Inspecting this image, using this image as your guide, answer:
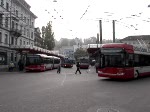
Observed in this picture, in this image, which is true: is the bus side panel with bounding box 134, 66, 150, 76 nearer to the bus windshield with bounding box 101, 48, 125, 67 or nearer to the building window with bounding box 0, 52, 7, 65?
the bus windshield with bounding box 101, 48, 125, 67

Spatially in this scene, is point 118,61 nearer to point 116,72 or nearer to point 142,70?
point 116,72

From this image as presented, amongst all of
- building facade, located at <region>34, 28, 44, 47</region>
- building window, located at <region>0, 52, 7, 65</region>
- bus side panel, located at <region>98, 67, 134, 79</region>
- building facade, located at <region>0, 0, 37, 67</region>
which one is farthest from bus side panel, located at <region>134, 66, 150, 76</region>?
building facade, located at <region>34, 28, 44, 47</region>

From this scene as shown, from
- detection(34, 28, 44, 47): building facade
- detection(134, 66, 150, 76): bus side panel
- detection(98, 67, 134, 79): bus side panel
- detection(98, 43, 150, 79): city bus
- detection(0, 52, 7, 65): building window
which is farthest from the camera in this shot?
detection(34, 28, 44, 47): building facade

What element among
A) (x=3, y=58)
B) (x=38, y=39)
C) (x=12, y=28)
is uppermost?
(x=38, y=39)

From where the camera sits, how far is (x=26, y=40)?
212 feet

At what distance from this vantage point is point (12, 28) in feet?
170

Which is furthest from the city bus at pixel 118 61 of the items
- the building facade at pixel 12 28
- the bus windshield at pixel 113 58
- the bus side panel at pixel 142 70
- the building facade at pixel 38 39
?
the building facade at pixel 38 39

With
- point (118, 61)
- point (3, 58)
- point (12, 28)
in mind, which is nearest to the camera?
point (118, 61)

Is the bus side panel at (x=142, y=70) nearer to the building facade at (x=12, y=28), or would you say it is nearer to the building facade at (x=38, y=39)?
the building facade at (x=12, y=28)

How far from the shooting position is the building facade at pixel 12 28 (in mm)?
47000

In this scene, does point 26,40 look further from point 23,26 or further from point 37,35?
point 37,35

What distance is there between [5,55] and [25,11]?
668 inches

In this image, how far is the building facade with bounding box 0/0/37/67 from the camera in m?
47.0

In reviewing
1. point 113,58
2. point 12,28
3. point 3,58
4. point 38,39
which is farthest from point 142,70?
point 38,39
